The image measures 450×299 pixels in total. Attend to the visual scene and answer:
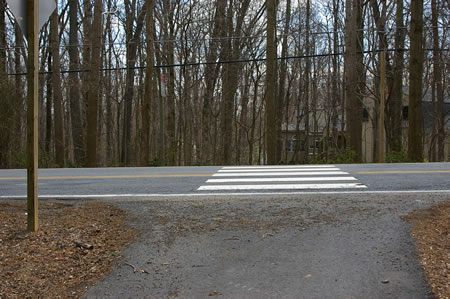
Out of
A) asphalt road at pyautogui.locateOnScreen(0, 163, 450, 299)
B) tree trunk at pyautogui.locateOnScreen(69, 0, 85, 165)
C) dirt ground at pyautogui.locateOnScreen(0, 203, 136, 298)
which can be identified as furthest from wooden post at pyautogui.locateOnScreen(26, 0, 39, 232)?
tree trunk at pyautogui.locateOnScreen(69, 0, 85, 165)

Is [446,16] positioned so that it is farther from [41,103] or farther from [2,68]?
[41,103]

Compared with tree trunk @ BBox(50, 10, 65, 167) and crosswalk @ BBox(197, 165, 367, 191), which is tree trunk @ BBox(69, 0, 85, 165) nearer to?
tree trunk @ BBox(50, 10, 65, 167)

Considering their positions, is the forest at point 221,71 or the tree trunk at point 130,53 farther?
the tree trunk at point 130,53

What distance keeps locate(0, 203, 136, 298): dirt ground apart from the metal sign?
2405 millimetres

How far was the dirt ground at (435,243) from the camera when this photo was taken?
133 inches

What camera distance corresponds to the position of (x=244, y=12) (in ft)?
86.5

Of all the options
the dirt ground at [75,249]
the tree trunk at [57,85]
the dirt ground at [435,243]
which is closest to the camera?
the dirt ground at [435,243]

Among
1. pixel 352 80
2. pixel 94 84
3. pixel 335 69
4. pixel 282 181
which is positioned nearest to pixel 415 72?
pixel 352 80

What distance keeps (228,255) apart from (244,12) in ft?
80.9

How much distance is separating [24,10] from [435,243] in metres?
5.27

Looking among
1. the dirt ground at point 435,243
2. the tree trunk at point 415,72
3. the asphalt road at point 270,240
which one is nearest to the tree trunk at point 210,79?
the tree trunk at point 415,72

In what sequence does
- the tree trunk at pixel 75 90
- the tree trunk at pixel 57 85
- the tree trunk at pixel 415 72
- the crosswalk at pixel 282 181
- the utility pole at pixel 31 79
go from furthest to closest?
the tree trunk at pixel 75 90 → the tree trunk at pixel 57 85 → the tree trunk at pixel 415 72 → the crosswalk at pixel 282 181 → the utility pole at pixel 31 79

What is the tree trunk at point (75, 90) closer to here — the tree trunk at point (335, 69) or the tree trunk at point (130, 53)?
the tree trunk at point (130, 53)

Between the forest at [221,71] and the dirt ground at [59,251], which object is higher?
the forest at [221,71]
